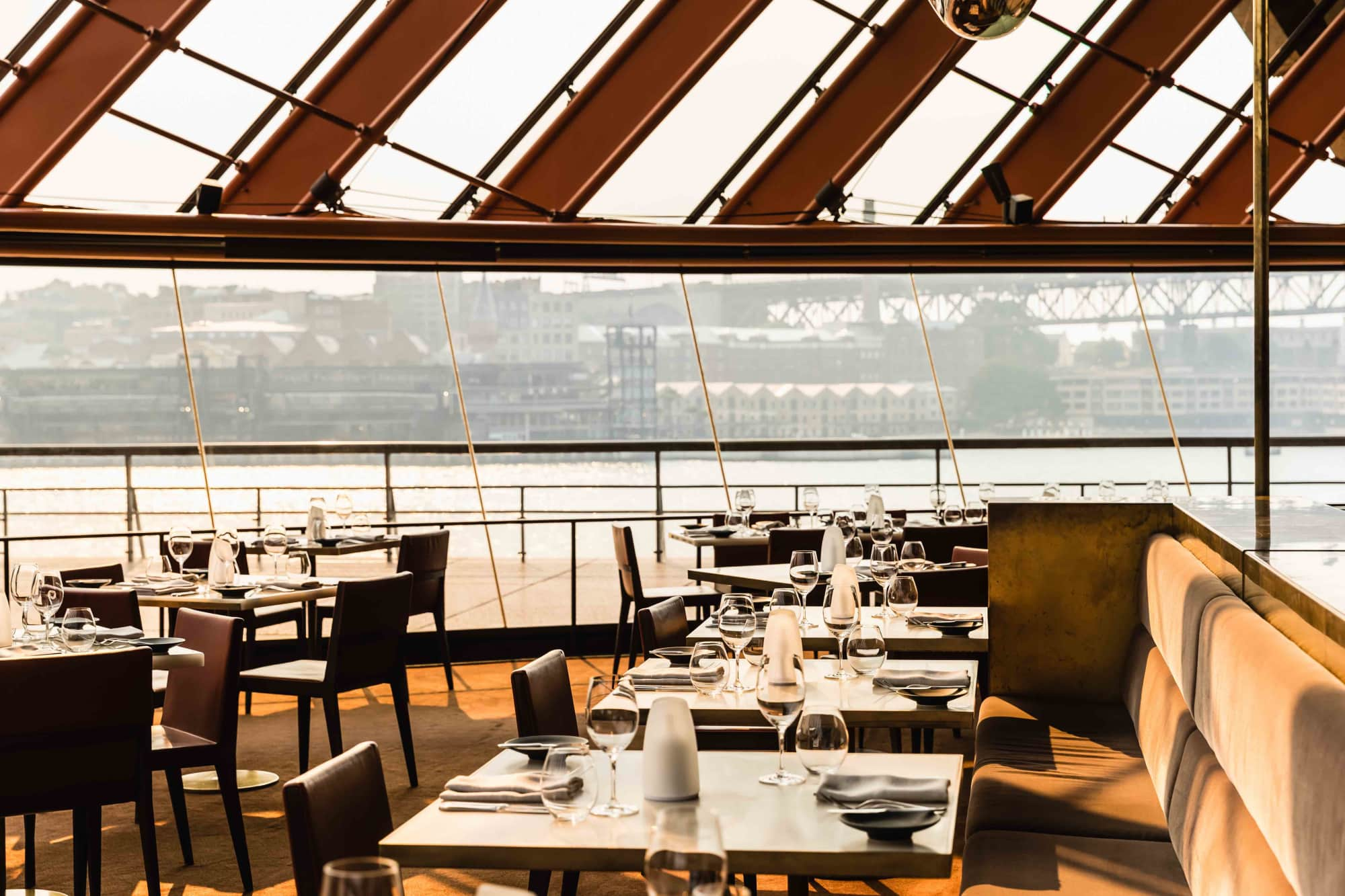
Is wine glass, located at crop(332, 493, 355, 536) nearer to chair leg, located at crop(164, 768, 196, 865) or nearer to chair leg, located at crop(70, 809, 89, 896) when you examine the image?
chair leg, located at crop(164, 768, 196, 865)

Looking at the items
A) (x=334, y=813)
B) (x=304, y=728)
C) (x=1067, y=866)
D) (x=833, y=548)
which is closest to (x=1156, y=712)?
(x=1067, y=866)

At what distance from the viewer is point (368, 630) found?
4957 millimetres

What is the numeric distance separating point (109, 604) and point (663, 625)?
80.9 inches

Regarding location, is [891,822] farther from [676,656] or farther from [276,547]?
[276,547]

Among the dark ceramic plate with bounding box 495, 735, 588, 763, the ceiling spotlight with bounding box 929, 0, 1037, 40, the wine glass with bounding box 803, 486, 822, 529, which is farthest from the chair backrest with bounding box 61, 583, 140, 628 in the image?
the wine glass with bounding box 803, 486, 822, 529

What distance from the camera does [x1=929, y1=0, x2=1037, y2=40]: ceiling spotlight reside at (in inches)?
141

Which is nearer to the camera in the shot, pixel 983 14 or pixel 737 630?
pixel 737 630

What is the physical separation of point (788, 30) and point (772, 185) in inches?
40.3

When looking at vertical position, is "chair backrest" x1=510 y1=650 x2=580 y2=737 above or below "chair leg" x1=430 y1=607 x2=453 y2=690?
above

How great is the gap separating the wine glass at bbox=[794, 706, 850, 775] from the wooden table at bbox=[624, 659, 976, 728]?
0.60 meters

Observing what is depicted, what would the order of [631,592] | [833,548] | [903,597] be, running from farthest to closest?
[631,592] < [833,548] < [903,597]

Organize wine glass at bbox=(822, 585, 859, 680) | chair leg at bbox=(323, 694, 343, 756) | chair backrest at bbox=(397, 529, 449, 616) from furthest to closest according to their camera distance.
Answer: chair backrest at bbox=(397, 529, 449, 616), chair leg at bbox=(323, 694, 343, 756), wine glass at bbox=(822, 585, 859, 680)

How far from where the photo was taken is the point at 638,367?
1355 centimetres

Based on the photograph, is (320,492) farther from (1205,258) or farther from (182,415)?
(1205,258)
